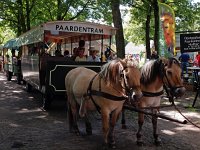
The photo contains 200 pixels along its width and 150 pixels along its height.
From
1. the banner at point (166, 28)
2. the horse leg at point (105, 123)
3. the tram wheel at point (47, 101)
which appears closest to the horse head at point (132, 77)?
the horse leg at point (105, 123)

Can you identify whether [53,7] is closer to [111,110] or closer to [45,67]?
[45,67]

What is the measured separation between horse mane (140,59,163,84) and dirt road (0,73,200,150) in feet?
4.20

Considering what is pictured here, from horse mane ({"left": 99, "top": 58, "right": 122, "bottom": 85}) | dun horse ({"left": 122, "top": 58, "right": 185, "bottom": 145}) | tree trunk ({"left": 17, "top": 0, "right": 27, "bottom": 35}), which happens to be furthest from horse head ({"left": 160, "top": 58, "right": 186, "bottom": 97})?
tree trunk ({"left": 17, "top": 0, "right": 27, "bottom": 35})

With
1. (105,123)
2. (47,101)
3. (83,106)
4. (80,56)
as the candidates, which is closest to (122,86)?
(105,123)

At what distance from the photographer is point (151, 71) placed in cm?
661

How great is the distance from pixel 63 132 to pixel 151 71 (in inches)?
107

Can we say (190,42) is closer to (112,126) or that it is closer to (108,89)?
(112,126)

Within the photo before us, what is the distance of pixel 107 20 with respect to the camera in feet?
96.7

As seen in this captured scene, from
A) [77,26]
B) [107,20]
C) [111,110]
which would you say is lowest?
[111,110]

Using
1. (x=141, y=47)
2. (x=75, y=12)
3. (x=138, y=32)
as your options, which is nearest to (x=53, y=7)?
(x=75, y=12)

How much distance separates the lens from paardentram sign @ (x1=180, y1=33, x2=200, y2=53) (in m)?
14.0

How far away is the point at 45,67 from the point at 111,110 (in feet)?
17.0

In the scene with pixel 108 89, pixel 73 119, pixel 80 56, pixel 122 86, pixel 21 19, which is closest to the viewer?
pixel 122 86

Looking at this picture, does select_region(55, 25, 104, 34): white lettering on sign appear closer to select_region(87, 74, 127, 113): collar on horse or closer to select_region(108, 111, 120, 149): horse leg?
select_region(87, 74, 127, 113): collar on horse
